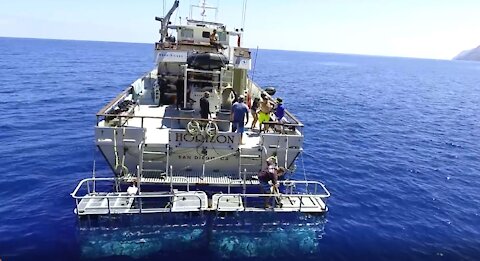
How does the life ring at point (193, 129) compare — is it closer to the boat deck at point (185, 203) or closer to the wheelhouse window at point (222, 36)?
the boat deck at point (185, 203)

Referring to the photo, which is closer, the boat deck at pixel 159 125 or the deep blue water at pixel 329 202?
the deep blue water at pixel 329 202

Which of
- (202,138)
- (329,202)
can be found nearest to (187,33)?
(202,138)

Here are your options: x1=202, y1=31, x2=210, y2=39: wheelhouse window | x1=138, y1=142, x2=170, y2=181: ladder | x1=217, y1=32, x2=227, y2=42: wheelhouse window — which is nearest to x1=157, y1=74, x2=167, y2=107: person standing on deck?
x1=202, y1=31, x2=210, y2=39: wheelhouse window

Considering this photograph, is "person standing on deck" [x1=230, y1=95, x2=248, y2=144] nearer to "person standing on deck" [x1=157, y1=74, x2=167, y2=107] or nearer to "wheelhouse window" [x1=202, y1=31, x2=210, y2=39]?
"person standing on deck" [x1=157, y1=74, x2=167, y2=107]

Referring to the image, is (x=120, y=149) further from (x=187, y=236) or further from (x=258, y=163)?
(x=258, y=163)

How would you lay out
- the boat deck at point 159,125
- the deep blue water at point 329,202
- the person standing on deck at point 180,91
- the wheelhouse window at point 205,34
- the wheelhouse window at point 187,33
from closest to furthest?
the deep blue water at point 329,202 → the boat deck at point 159,125 → the person standing on deck at point 180,91 → the wheelhouse window at point 187,33 → the wheelhouse window at point 205,34

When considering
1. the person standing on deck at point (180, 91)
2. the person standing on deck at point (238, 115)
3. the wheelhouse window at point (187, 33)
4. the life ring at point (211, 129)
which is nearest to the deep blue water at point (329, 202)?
the life ring at point (211, 129)
